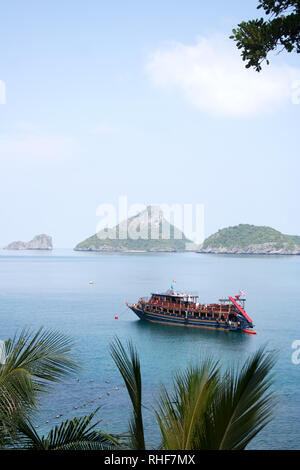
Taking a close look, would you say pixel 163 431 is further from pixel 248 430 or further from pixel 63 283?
pixel 63 283

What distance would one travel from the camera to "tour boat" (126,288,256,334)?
160ft

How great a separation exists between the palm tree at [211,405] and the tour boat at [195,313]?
44.2 meters

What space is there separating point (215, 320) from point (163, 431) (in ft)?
151

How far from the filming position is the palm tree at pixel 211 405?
377 cm

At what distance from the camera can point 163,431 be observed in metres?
4.38

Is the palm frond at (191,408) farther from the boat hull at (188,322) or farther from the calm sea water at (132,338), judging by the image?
the boat hull at (188,322)

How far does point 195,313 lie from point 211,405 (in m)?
47.0

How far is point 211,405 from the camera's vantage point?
13.8ft

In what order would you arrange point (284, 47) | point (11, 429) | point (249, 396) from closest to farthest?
point (249, 396)
point (11, 429)
point (284, 47)

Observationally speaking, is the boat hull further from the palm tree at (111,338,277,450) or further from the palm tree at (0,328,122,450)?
the palm tree at (111,338,277,450)

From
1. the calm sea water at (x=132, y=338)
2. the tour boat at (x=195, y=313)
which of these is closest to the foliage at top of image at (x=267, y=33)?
the calm sea water at (x=132, y=338)

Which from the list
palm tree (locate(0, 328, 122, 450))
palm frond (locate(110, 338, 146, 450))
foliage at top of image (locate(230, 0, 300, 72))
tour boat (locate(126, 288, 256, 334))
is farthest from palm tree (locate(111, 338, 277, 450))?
tour boat (locate(126, 288, 256, 334))

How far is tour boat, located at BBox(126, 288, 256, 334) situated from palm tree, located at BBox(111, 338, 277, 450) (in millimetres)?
44197

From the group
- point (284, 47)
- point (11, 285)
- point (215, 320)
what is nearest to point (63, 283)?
point (11, 285)
